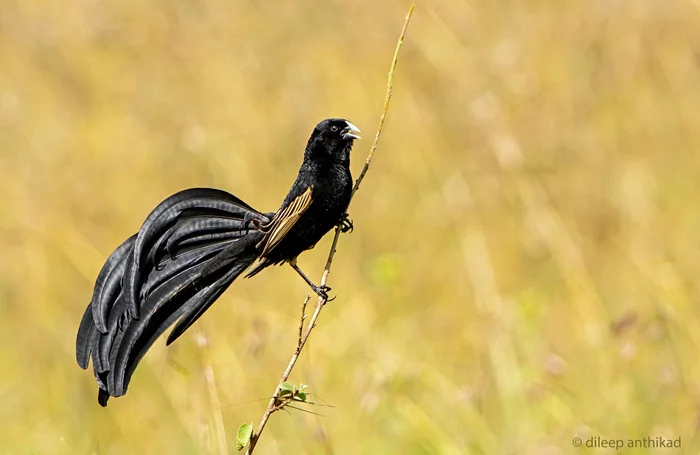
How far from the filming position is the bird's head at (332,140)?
9.63 feet

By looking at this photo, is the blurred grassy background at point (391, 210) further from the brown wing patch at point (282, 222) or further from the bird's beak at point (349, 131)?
the bird's beak at point (349, 131)

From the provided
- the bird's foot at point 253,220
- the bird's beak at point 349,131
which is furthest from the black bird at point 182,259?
the bird's beak at point 349,131

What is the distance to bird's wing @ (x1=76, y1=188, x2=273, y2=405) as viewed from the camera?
2.37 metres

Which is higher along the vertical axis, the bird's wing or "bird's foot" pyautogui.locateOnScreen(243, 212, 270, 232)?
"bird's foot" pyautogui.locateOnScreen(243, 212, 270, 232)

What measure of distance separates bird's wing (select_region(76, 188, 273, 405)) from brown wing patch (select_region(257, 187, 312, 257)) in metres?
0.03

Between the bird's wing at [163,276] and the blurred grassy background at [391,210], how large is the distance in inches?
13.0

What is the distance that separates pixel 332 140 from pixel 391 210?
122 inches

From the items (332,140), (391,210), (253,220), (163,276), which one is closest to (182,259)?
(163,276)

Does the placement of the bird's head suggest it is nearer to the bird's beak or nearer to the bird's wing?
the bird's beak

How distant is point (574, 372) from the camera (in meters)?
4.33

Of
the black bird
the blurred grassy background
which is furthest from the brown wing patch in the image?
the blurred grassy background

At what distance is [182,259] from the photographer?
253 cm

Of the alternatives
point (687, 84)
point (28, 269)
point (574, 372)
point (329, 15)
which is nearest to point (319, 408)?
point (574, 372)

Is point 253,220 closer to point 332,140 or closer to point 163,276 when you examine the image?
point 163,276
